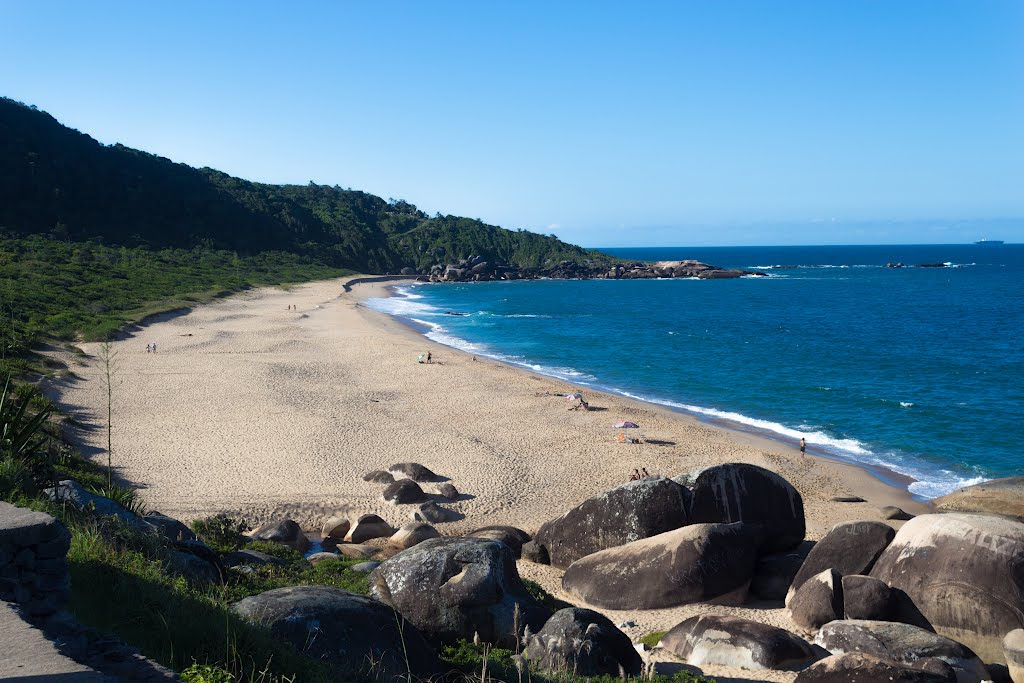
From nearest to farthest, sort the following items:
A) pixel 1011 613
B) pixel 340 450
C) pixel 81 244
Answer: pixel 1011 613 → pixel 340 450 → pixel 81 244

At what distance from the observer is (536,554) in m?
15.7

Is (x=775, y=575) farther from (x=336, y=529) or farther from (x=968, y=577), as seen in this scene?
(x=336, y=529)

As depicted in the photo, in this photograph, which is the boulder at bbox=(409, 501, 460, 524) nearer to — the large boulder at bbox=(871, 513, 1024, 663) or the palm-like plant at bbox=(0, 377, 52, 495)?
the palm-like plant at bbox=(0, 377, 52, 495)

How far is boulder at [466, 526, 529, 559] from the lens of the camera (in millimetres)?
16156

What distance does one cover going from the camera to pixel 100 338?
127 ft

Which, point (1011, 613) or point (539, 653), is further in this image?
point (1011, 613)

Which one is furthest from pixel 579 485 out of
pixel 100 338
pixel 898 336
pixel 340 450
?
pixel 898 336

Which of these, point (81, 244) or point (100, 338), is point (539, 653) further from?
point (81, 244)

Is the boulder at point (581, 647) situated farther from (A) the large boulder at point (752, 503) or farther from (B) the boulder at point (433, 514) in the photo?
(B) the boulder at point (433, 514)

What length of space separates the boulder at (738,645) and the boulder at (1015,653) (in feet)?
8.38

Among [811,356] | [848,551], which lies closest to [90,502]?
[848,551]

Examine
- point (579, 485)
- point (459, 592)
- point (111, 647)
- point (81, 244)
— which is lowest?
point (579, 485)

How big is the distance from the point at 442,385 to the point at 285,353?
1148 cm

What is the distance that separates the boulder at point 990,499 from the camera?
59.8ft
